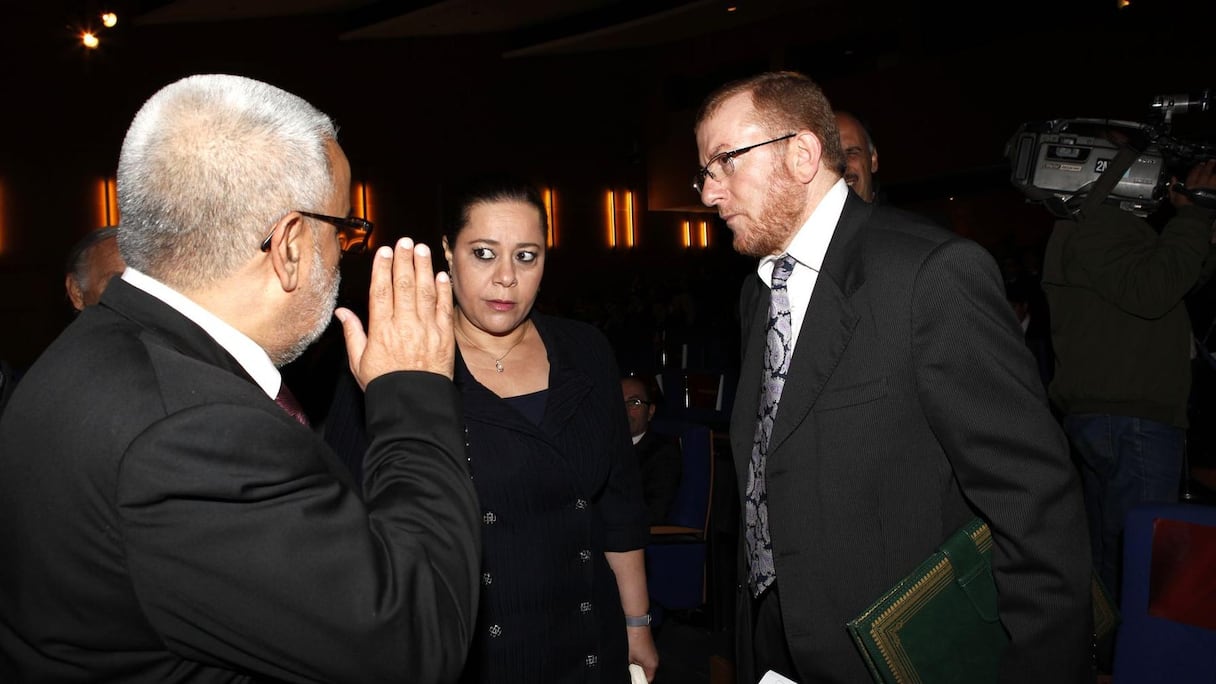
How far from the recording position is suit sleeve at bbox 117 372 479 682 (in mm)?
880

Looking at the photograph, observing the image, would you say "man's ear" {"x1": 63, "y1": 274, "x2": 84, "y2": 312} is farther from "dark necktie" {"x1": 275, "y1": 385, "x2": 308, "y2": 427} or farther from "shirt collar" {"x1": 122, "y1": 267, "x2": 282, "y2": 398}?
"shirt collar" {"x1": 122, "y1": 267, "x2": 282, "y2": 398}

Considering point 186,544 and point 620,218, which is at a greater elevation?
point 186,544

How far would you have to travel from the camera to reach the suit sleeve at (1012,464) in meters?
1.40

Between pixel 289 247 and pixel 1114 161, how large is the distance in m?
2.96

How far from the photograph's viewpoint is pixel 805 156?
1.79 m

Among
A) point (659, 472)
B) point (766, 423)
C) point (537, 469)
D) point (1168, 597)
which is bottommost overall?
point (659, 472)

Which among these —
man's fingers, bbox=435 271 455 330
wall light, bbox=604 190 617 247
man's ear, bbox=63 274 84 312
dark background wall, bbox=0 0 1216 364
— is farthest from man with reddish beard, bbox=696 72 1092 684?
wall light, bbox=604 190 617 247

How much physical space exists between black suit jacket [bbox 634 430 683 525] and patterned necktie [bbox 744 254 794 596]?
227cm

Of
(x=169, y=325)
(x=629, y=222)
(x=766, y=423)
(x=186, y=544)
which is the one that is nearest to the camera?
(x=186, y=544)

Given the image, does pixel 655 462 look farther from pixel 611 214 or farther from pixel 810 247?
pixel 611 214

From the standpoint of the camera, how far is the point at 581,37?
49.0 feet

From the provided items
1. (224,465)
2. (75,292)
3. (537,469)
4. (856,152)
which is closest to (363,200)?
(75,292)

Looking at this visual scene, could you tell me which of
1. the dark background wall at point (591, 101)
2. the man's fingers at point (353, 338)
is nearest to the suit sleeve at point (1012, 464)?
the man's fingers at point (353, 338)

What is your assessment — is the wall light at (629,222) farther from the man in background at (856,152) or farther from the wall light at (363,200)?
the man in background at (856,152)
